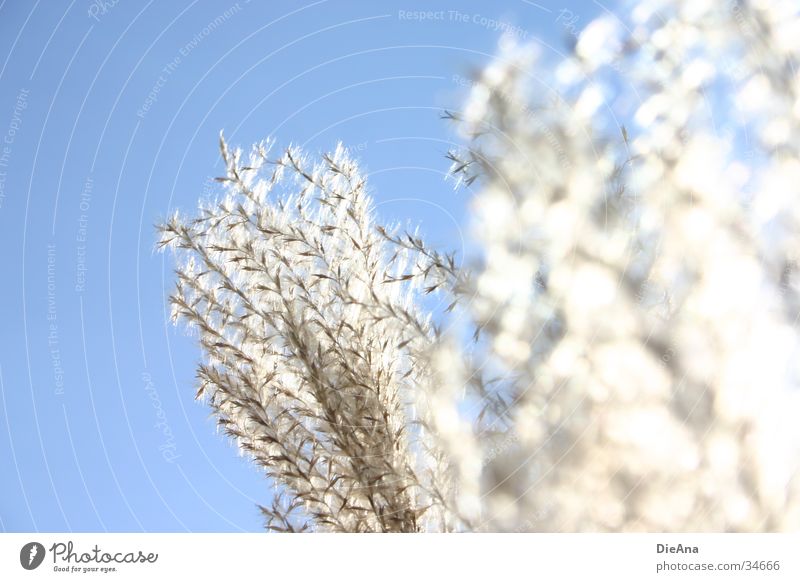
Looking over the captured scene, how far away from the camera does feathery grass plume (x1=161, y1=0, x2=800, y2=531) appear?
1597mm

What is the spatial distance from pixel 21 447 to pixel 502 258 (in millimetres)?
1512

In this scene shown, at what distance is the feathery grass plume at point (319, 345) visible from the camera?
1.81 meters

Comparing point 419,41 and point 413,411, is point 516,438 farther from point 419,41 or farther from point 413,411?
point 419,41

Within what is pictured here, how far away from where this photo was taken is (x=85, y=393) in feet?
7.90
